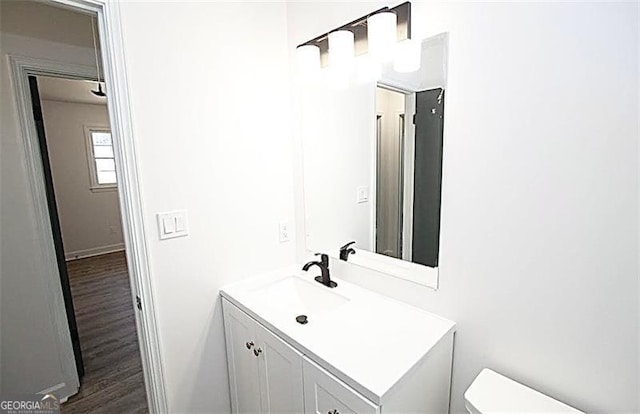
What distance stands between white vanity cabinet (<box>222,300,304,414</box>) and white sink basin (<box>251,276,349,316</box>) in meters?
0.17

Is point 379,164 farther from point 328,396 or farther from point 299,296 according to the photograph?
point 328,396

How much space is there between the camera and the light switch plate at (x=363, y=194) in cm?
161

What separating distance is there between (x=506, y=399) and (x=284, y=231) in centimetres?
128

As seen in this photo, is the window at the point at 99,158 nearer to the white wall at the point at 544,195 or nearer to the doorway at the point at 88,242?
the doorway at the point at 88,242

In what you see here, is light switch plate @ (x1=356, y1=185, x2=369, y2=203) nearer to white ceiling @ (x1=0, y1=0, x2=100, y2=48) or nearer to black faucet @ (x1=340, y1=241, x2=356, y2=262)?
black faucet @ (x1=340, y1=241, x2=356, y2=262)

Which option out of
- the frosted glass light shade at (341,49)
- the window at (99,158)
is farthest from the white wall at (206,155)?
the window at (99,158)

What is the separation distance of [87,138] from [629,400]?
635 centimetres

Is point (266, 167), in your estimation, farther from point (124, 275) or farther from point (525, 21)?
point (124, 275)

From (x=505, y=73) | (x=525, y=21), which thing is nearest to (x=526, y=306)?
(x=505, y=73)

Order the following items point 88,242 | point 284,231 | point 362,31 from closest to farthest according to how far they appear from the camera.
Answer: point 362,31, point 284,231, point 88,242

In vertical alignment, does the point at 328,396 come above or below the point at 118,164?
below

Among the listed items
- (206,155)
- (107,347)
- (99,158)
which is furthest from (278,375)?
(99,158)

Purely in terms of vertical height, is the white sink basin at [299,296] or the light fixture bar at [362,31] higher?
the light fixture bar at [362,31]

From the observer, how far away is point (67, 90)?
12.9 ft
